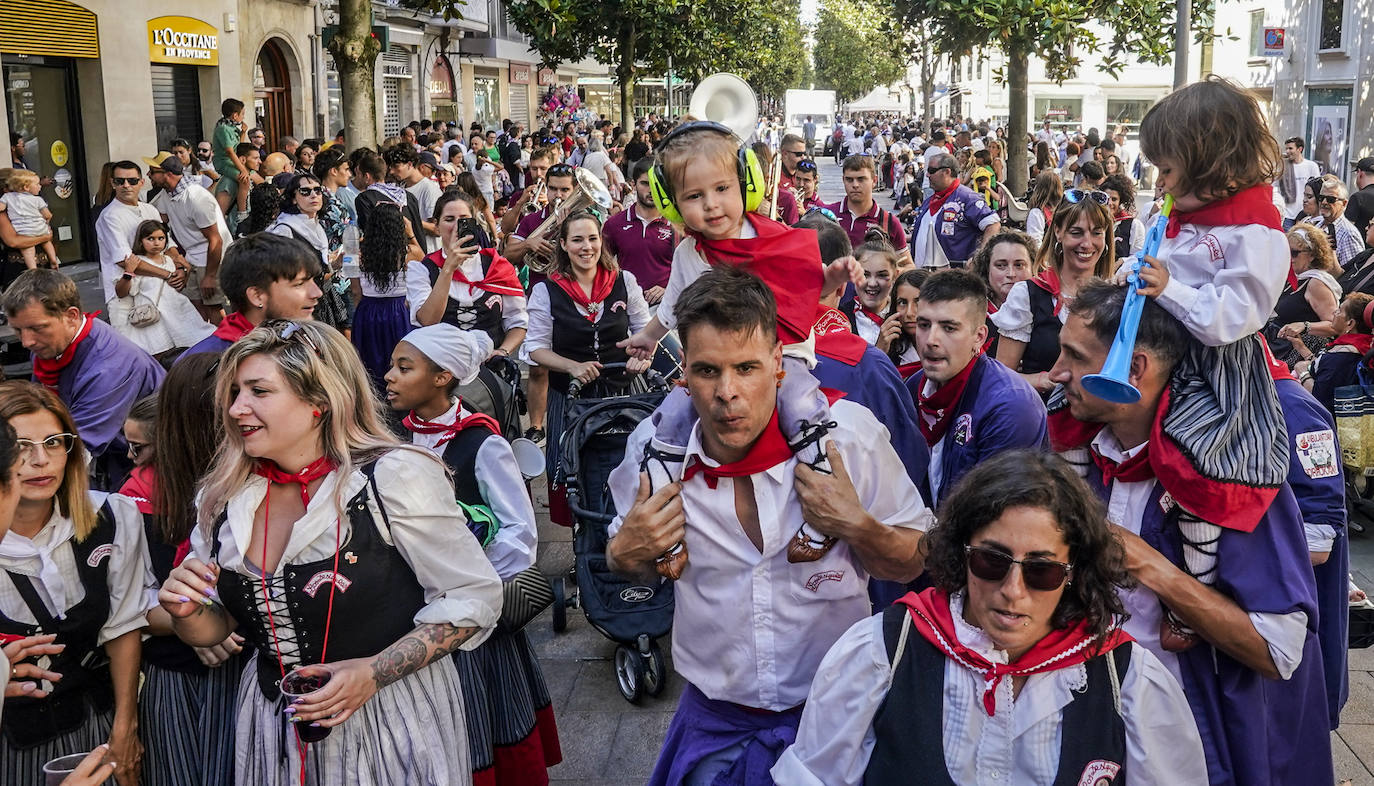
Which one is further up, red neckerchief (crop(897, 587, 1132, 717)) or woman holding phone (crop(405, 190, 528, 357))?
woman holding phone (crop(405, 190, 528, 357))

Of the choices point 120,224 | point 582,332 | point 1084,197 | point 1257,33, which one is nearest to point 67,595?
point 582,332

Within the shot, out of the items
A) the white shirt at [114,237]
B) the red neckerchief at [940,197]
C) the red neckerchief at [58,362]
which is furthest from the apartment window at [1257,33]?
the red neckerchief at [58,362]

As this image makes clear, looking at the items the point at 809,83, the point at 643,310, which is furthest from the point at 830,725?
the point at 809,83

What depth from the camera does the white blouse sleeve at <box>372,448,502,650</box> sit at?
9.82ft

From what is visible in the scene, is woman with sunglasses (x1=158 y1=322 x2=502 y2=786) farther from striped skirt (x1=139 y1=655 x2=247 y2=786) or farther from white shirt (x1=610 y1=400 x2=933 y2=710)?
white shirt (x1=610 y1=400 x2=933 y2=710)

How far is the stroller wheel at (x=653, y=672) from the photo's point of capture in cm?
539

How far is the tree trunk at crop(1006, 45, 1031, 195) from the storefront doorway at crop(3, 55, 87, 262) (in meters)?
13.5

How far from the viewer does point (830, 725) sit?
247 centimetres

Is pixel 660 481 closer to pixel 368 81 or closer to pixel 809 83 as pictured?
pixel 368 81

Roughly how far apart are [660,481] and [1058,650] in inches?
38.6

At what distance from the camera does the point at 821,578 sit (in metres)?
2.81

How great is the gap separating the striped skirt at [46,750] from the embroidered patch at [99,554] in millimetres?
428

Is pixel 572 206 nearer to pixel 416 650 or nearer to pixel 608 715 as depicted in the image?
pixel 608 715

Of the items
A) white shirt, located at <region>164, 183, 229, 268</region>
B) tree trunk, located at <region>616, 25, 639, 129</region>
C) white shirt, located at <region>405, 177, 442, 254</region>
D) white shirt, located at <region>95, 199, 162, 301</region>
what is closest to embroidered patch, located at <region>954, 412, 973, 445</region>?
white shirt, located at <region>95, 199, 162, 301</region>
